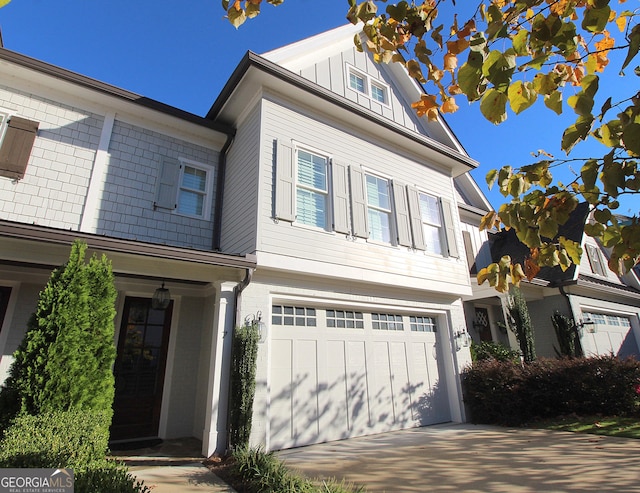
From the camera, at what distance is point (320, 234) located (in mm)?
6953

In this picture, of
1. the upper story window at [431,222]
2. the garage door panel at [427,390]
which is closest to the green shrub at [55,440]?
the garage door panel at [427,390]

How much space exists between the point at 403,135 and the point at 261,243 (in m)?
4.97

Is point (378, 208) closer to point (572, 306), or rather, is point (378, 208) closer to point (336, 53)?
point (336, 53)

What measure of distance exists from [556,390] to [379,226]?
16.9 feet

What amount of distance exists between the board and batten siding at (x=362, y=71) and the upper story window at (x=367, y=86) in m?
0.09

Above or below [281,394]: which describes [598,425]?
below

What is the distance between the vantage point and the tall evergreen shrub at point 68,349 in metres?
3.69

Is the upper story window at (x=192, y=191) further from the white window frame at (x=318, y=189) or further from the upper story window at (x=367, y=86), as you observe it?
the upper story window at (x=367, y=86)

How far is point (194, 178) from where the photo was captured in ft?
26.0

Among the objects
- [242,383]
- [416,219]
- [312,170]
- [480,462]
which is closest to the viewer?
[480,462]

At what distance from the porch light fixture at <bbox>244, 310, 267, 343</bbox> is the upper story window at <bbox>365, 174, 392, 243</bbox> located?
312cm

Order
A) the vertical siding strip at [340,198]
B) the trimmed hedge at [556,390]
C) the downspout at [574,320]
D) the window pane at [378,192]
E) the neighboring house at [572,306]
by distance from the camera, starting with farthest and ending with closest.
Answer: the neighboring house at [572,306], the downspout at [574,320], the window pane at [378,192], the trimmed hedge at [556,390], the vertical siding strip at [340,198]

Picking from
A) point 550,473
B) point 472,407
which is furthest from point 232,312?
point 472,407

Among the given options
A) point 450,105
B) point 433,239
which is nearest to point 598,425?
point 433,239
